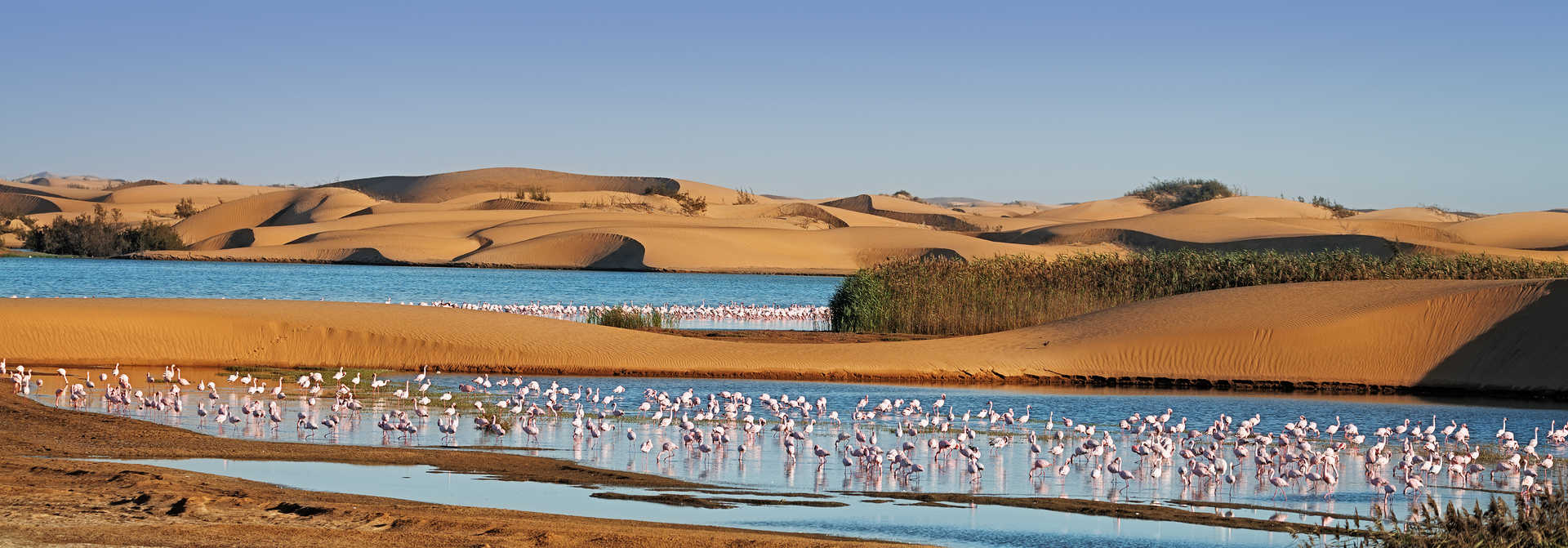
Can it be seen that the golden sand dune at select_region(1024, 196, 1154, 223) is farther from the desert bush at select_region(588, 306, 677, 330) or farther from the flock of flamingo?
the flock of flamingo

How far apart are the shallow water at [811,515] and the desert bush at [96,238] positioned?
7508 centimetres

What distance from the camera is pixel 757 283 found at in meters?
66.3

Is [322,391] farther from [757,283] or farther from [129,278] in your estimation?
[757,283]

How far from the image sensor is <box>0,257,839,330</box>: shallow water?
40.7 meters

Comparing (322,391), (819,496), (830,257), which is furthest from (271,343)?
(830,257)

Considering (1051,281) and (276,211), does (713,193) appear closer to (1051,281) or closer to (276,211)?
(276,211)

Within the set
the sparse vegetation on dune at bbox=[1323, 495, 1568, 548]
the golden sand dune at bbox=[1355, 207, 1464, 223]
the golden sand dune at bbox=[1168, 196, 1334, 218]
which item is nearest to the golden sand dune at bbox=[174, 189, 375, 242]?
the golden sand dune at bbox=[1168, 196, 1334, 218]

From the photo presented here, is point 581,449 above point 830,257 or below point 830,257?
below

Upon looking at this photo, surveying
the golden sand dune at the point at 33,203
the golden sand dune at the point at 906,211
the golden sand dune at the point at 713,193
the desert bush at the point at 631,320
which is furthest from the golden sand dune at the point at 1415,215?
the desert bush at the point at 631,320

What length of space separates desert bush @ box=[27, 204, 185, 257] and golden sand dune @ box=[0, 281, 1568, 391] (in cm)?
6179

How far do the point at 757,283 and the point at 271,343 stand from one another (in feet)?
149

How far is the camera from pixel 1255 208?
139 m

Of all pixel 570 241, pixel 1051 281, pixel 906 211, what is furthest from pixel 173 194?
pixel 1051 281

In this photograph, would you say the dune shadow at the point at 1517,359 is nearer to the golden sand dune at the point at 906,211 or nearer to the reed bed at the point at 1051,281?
the reed bed at the point at 1051,281
